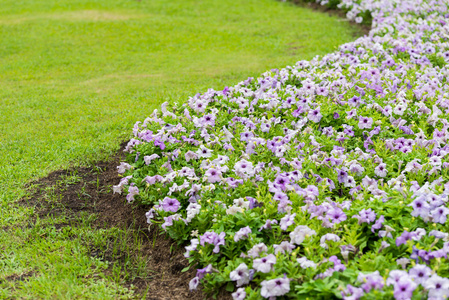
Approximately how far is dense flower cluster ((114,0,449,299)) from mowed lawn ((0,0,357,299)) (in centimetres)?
80

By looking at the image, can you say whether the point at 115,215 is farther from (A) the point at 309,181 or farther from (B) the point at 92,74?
(B) the point at 92,74

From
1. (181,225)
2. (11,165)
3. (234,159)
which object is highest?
(234,159)

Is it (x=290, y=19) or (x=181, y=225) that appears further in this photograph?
(x=290, y=19)

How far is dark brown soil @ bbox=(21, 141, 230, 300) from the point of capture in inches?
146

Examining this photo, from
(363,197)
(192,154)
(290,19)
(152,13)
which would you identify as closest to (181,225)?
(192,154)

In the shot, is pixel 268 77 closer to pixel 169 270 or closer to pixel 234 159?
pixel 234 159

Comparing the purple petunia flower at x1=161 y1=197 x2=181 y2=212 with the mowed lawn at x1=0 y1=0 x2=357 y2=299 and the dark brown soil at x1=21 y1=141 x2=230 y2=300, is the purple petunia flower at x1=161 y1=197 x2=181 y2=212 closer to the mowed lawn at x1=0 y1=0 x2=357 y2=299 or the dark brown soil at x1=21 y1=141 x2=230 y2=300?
the dark brown soil at x1=21 y1=141 x2=230 y2=300

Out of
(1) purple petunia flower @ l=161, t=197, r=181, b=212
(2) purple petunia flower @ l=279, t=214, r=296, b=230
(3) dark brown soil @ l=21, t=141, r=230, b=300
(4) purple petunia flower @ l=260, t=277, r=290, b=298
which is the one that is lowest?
(3) dark brown soil @ l=21, t=141, r=230, b=300

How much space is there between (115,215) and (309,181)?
1950mm

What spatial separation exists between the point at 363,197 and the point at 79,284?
237 centimetres

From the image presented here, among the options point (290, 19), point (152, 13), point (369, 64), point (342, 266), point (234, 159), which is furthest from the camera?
point (152, 13)

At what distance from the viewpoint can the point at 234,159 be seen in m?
4.60

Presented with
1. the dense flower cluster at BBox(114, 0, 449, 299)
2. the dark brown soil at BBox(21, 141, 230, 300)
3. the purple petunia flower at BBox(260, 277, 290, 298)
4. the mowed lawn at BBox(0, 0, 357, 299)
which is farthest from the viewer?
the mowed lawn at BBox(0, 0, 357, 299)

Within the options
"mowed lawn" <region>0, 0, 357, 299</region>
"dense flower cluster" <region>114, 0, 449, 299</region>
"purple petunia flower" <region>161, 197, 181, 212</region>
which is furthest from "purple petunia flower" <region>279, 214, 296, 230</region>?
"mowed lawn" <region>0, 0, 357, 299</region>
